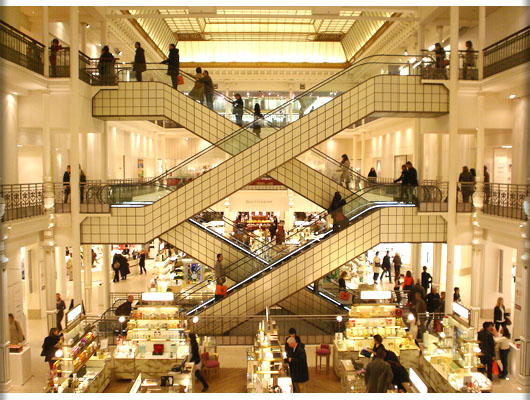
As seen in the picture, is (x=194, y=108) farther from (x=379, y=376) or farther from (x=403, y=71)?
(x=379, y=376)

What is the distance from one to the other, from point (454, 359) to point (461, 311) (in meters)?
1.19

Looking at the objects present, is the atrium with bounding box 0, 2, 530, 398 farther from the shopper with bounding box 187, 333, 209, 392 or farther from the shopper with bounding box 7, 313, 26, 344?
the shopper with bounding box 7, 313, 26, 344

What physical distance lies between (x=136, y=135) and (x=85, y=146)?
26.9ft

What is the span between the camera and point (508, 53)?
13.4 m

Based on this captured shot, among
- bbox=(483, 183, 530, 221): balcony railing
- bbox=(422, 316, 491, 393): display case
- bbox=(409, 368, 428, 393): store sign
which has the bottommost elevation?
bbox=(422, 316, 491, 393): display case

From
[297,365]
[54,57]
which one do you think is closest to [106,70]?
[54,57]

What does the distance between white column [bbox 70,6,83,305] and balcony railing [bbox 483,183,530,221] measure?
464 inches

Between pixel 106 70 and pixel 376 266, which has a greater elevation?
pixel 106 70

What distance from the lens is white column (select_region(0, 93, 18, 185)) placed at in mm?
13367

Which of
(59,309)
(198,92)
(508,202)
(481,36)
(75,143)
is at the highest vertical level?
(481,36)

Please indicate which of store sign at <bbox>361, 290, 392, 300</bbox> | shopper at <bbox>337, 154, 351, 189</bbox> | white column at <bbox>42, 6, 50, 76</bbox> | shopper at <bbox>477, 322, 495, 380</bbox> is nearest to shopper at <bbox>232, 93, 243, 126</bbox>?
shopper at <bbox>337, 154, 351, 189</bbox>

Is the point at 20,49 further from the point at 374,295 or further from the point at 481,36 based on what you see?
the point at 481,36
